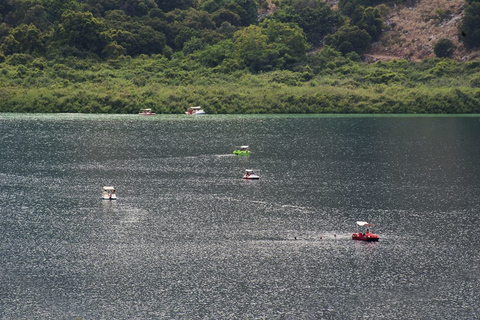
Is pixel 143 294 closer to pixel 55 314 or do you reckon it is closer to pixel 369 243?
pixel 55 314

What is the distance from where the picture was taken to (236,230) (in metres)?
81.6

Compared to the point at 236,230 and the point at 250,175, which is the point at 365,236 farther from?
the point at 250,175

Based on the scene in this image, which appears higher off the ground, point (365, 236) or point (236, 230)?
point (365, 236)

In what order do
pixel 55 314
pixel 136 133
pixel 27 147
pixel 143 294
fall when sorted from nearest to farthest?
pixel 55 314 < pixel 143 294 < pixel 27 147 < pixel 136 133

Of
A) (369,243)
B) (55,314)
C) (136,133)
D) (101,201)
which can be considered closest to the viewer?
(55,314)

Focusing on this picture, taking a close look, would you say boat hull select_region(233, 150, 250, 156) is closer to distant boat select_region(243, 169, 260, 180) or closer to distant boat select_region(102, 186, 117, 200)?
distant boat select_region(243, 169, 260, 180)

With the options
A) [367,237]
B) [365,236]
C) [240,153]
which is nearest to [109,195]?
[365,236]

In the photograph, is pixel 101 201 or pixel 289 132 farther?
pixel 289 132

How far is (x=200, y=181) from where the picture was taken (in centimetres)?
10888

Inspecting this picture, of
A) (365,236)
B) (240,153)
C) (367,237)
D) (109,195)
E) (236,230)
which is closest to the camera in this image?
(367,237)

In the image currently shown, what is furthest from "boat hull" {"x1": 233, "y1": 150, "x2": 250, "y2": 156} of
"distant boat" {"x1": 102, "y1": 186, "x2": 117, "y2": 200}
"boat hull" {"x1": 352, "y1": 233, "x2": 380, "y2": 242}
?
"boat hull" {"x1": 352, "y1": 233, "x2": 380, "y2": 242}

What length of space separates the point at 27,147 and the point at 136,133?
2768 cm

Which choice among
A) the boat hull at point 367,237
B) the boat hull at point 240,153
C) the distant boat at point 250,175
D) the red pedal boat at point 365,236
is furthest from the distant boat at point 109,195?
the boat hull at point 240,153

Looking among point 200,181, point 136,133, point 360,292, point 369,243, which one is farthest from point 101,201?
point 136,133
